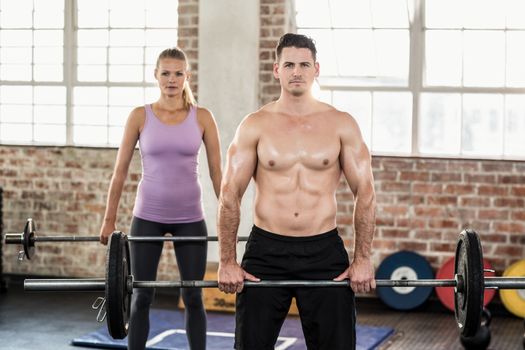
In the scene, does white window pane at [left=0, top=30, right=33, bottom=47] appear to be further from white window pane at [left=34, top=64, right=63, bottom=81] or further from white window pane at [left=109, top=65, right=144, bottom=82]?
white window pane at [left=109, top=65, right=144, bottom=82]

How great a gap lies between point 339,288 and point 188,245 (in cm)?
109

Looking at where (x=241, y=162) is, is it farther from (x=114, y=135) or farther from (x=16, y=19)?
(x=16, y=19)

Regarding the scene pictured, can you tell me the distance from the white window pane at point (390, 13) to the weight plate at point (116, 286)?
3.67 meters

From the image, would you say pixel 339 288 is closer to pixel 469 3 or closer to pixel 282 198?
pixel 282 198

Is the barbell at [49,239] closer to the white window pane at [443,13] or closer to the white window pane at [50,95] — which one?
the white window pane at [50,95]

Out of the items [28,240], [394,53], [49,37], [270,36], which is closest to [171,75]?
[28,240]

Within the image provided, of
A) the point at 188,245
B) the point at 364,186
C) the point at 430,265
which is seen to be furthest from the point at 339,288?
the point at 430,265

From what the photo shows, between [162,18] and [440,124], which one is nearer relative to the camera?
[440,124]

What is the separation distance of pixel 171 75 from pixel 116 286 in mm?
1252

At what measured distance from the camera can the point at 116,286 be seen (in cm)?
326

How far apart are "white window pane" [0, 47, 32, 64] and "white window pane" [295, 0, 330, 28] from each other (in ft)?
6.87

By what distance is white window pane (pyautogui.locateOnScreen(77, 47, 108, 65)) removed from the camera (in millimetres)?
7184

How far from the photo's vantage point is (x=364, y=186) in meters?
3.27

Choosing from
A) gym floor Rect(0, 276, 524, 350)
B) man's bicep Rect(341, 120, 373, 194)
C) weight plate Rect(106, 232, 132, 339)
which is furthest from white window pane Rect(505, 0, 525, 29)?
weight plate Rect(106, 232, 132, 339)
